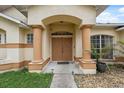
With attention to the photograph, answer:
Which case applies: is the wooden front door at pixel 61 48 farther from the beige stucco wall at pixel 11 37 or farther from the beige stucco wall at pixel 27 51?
the beige stucco wall at pixel 11 37

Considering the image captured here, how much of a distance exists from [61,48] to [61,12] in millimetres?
5902

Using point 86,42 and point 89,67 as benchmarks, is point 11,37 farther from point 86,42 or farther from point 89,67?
point 89,67

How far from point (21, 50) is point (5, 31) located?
1.91 m

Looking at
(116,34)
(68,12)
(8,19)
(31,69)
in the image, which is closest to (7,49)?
(8,19)

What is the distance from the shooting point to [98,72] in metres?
13.3

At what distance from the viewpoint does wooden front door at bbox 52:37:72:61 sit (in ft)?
59.6

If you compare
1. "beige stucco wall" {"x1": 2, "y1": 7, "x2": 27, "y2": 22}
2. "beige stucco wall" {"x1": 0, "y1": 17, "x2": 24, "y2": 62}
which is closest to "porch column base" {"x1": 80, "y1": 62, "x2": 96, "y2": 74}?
"beige stucco wall" {"x1": 0, "y1": 17, "x2": 24, "y2": 62}

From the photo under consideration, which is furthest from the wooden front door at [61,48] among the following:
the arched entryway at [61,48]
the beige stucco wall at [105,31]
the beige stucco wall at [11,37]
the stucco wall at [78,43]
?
the beige stucco wall at [11,37]

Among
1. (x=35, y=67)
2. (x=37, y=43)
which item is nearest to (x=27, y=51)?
(x=37, y=43)

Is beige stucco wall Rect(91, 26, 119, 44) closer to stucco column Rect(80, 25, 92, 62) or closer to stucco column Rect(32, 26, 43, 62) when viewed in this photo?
stucco column Rect(80, 25, 92, 62)

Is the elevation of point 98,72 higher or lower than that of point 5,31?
lower

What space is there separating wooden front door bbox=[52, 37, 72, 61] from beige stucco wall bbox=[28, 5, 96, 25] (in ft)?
18.0

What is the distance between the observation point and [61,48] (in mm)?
18219
